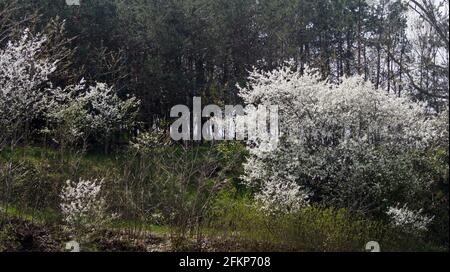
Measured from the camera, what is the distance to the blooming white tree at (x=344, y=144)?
1303 centimetres

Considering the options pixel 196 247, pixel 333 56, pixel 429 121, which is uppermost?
pixel 333 56

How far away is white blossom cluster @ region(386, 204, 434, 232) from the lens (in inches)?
481

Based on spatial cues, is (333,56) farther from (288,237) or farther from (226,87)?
(288,237)

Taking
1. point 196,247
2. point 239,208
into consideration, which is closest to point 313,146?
point 239,208

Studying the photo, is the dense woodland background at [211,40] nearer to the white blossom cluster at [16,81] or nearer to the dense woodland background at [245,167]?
the dense woodland background at [245,167]

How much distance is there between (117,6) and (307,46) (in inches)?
397

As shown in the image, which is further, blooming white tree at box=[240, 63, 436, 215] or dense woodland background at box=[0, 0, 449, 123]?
dense woodland background at box=[0, 0, 449, 123]

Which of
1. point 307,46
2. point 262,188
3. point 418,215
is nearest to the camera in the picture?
point 418,215

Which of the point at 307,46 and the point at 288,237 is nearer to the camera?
the point at 288,237

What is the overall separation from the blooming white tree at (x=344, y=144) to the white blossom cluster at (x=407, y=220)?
1.93 ft

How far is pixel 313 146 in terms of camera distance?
13422 mm

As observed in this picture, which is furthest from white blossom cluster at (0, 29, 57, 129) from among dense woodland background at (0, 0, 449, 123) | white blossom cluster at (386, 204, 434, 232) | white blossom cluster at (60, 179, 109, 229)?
dense woodland background at (0, 0, 449, 123)

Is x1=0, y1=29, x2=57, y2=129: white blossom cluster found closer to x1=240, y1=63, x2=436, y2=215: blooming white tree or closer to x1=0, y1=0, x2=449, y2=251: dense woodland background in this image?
x1=0, y1=0, x2=449, y2=251: dense woodland background

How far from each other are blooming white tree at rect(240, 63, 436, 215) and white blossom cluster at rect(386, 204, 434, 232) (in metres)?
0.59
